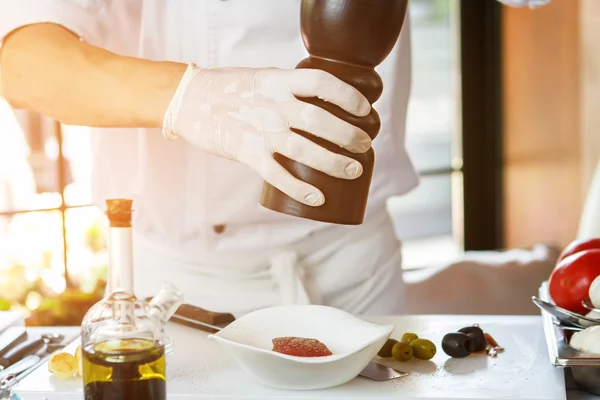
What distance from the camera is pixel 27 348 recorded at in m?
1.16

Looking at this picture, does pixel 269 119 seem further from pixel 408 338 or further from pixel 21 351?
pixel 21 351

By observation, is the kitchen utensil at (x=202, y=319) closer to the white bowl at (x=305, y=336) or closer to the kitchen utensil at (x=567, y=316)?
the white bowl at (x=305, y=336)

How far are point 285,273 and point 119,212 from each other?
1.56 feet

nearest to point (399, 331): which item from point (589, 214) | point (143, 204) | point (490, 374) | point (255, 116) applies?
point (490, 374)

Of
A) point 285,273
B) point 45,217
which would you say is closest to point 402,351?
point 285,273

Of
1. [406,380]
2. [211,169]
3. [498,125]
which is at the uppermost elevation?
[498,125]

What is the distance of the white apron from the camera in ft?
4.75

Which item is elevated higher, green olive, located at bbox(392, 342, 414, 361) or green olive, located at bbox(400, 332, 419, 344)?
green olive, located at bbox(400, 332, 419, 344)

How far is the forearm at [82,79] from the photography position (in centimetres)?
121

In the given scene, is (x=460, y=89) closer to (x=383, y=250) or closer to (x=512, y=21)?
(x=512, y=21)

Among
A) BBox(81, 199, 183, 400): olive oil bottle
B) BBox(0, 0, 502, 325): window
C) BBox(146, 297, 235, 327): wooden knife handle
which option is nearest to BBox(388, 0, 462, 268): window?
BBox(0, 0, 502, 325): window

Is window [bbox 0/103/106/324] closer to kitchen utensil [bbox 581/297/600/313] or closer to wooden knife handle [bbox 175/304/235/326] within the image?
wooden knife handle [bbox 175/304/235/326]

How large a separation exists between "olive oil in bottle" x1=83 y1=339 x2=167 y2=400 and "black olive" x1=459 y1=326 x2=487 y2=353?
419 mm

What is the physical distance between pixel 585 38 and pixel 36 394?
6.55ft
